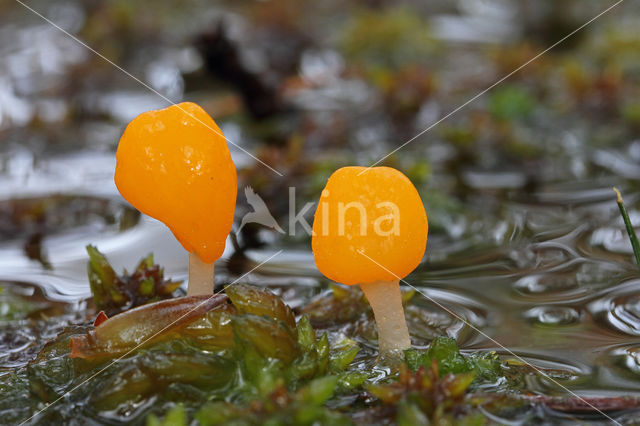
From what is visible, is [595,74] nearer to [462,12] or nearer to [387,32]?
[387,32]

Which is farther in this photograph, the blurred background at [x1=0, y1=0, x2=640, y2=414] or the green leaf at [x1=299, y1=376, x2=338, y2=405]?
the blurred background at [x1=0, y1=0, x2=640, y2=414]

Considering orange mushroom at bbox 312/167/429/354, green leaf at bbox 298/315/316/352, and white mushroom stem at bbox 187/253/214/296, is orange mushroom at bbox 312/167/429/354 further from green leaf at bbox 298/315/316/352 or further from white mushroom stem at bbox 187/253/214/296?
white mushroom stem at bbox 187/253/214/296

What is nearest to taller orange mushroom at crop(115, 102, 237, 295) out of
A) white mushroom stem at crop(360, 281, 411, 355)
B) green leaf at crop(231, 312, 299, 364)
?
green leaf at crop(231, 312, 299, 364)

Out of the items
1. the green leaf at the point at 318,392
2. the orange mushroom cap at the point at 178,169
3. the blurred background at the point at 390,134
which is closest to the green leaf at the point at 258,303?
the orange mushroom cap at the point at 178,169

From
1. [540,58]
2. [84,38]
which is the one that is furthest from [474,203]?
[84,38]

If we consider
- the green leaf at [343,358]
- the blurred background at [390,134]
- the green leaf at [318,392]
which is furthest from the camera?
the blurred background at [390,134]

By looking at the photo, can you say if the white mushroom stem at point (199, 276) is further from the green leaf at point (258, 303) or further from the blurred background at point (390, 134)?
the blurred background at point (390, 134)
